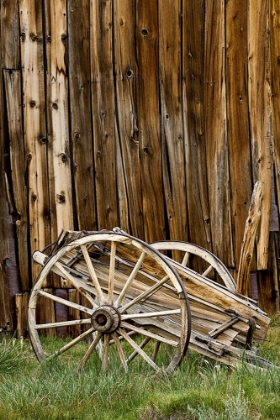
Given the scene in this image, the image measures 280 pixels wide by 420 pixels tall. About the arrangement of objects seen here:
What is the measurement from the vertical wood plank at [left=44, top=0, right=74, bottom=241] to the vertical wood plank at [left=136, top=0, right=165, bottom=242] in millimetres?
678

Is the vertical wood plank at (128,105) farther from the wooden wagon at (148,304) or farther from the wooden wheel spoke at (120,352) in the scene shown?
the wooden wheel spoke at (120,352)

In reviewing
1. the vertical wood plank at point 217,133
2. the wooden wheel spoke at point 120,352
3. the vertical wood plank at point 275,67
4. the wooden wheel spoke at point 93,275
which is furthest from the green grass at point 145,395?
the vertical wood plank at point 275,67

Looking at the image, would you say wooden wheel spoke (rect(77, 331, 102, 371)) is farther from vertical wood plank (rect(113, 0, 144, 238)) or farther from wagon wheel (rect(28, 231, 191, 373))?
vertical wood plank (rect(113, 0, 144, 238))

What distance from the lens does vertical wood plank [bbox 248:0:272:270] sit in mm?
7219

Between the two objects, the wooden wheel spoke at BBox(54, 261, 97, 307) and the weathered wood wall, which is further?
the weathered wood wall

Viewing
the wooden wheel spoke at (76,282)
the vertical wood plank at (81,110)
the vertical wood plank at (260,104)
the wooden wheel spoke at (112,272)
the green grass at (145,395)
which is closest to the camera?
the green grass at (145,395)

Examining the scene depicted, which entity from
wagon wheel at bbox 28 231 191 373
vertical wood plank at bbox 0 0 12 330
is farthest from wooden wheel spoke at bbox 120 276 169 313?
vertical wood plank at bbox 0 0 12 330

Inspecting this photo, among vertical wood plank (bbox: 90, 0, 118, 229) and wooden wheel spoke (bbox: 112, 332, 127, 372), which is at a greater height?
vertical wood plank (bbox: 90, 0, 118, 229)

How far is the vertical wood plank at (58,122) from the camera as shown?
735cm

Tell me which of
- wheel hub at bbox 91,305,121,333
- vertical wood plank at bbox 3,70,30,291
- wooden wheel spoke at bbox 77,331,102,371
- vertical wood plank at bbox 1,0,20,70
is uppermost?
vertical wood plank at bbox 1,0,20,70

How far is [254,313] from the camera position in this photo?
5.52 metres

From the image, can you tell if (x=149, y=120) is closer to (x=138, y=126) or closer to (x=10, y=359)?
(x=138, y=126)

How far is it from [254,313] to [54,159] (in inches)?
106

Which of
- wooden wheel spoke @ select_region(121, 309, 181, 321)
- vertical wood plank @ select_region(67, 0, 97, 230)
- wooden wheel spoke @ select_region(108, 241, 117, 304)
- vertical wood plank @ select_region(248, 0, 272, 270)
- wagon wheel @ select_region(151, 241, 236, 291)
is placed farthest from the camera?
vertical wood plank @ select_region(67, 0, 97, 230)
